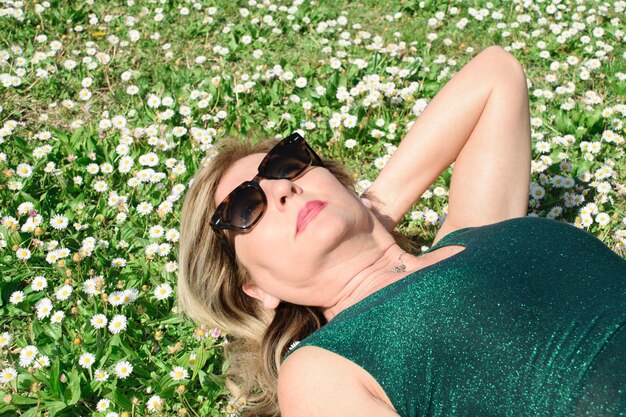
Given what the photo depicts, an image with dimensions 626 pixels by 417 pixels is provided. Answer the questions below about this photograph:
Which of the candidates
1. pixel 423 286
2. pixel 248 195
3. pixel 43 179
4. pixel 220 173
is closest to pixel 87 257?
pixel 43 179

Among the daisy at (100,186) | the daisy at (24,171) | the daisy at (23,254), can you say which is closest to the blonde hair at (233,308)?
the daisy at (23,254)

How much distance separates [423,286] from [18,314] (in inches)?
77.0

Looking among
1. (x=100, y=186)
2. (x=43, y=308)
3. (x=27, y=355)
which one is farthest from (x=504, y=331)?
(x=100, y=186)

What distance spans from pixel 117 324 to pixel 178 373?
0.39 metres

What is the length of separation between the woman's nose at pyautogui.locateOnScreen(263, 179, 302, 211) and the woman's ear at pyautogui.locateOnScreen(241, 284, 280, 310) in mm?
400

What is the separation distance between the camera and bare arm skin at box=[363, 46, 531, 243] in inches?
112

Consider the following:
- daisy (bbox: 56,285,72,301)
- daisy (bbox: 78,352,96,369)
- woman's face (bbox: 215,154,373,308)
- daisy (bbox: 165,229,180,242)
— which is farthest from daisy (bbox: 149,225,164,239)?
woman's face (bbox: 215,154,373,308)

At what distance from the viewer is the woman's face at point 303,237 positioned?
246 cm

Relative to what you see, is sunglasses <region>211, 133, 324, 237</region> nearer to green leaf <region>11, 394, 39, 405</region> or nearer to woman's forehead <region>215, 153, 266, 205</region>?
woman's forehead <region>215, 153, 266, 205</region>

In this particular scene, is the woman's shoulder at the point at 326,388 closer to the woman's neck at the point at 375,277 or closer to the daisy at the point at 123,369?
the woman's neck at the point at 375,277

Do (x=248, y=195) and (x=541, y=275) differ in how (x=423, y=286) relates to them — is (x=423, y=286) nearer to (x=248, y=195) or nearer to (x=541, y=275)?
(x=541, y=275)

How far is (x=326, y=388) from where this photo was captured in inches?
84.5

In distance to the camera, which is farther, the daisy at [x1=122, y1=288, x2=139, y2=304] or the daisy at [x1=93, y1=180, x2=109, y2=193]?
the daisy at [x1=93, y1=180, x2=109, y2=193]

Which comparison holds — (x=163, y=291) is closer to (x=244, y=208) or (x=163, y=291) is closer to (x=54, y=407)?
(x=54, y=407)
